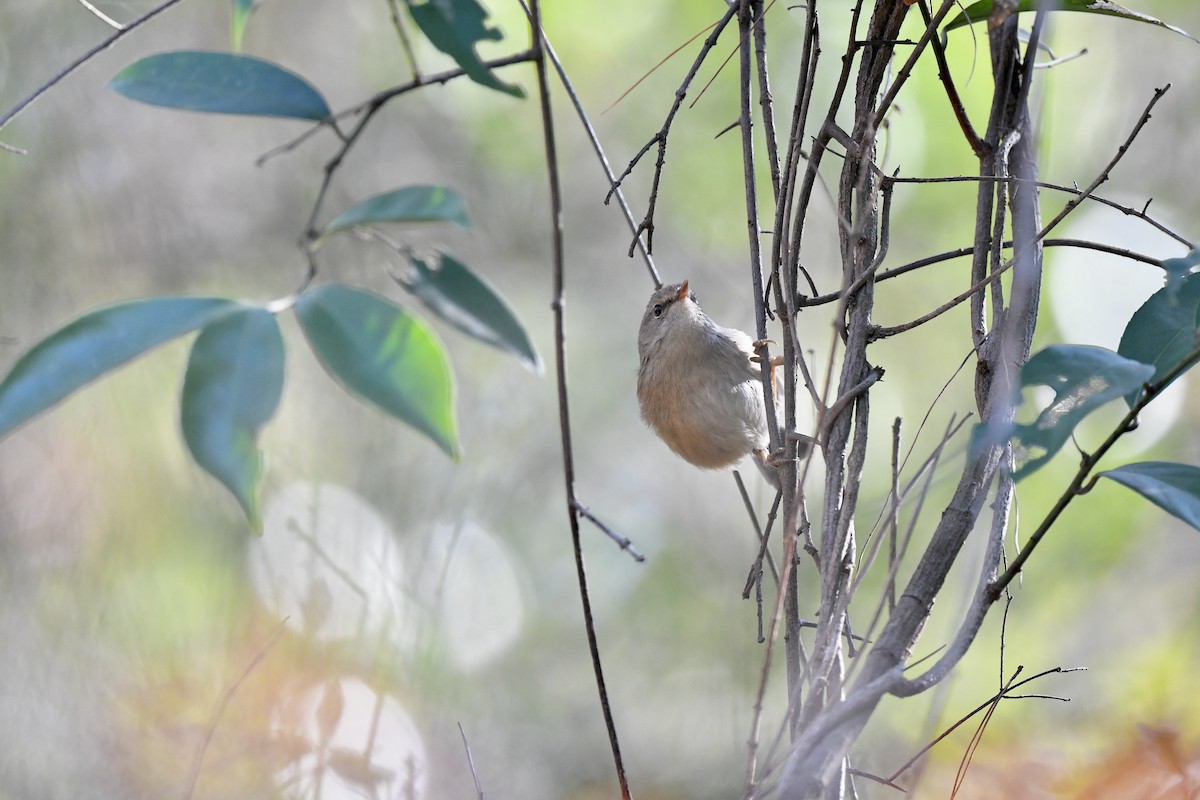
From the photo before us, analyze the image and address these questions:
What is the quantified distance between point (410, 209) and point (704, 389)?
2.12 metres

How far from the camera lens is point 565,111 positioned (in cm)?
658

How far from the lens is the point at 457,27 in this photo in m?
1.42

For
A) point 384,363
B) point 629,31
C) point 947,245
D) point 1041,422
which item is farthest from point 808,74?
point 629,31

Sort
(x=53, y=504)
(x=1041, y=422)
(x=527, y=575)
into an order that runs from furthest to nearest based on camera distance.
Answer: (x=527, y=575) → (x=53, y=504) → (x=1041, y=422)

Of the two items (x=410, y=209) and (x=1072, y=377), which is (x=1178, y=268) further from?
(x=410, y=209)

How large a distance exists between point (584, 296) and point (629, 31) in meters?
1.65

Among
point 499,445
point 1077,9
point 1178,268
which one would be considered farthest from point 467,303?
point 499,445

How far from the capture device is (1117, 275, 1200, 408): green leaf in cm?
125

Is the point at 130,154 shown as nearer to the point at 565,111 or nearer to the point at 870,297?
the point at 565,111

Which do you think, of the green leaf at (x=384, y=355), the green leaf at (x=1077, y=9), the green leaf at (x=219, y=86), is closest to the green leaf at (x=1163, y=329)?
the green leaf at (x=1077, y=9)

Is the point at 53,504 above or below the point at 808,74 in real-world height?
above

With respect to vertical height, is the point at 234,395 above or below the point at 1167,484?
below

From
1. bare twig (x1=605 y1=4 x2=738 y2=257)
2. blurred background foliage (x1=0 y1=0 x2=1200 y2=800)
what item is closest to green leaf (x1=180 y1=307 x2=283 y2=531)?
bare twig (x1=605 y1=4 x2=738 y2=257)

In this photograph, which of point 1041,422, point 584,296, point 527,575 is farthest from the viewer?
point 584,296
